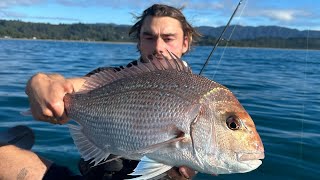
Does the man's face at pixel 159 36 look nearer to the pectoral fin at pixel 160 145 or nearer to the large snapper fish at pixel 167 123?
the large snapper fish at pixel 167 123

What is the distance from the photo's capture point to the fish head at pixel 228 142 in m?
2.87

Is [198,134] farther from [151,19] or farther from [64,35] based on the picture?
[64,35]

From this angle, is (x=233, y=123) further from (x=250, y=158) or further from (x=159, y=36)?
(x=159, y=36)

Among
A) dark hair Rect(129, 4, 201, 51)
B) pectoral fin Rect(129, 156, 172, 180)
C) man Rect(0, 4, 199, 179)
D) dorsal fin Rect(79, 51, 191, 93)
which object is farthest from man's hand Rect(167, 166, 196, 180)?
dark hair Rect(129, 4, 201, 51)

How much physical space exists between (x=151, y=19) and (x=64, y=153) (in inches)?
125

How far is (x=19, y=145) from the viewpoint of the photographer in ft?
15.7

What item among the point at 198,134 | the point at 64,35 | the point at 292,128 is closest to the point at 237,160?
the point at 198,134

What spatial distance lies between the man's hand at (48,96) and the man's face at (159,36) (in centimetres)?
145

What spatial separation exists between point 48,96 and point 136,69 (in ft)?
2.56

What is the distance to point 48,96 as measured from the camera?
137 inches

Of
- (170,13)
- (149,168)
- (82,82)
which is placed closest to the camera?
(149,168)

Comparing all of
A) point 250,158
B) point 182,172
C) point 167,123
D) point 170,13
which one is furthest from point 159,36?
point 250,158

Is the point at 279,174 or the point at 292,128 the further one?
the point at 292,128

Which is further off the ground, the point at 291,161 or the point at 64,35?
the point at 291,161
